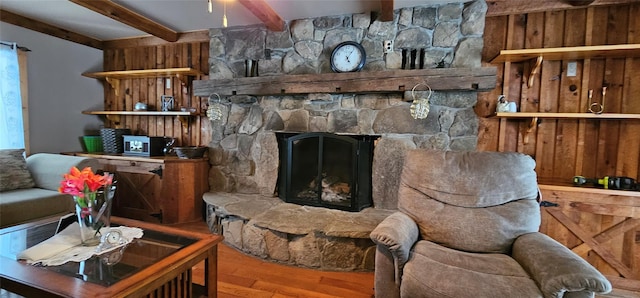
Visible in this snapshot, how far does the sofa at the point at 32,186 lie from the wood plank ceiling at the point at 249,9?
141 cm

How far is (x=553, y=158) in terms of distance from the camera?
240cm

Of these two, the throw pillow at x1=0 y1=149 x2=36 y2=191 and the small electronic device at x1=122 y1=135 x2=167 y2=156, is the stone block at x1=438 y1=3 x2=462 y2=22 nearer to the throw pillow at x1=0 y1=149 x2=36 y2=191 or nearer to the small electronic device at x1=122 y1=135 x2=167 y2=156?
the small electronic device at x1=122 y1=135 x2=167 y2=156

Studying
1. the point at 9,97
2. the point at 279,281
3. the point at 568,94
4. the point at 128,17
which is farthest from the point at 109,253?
the point at 568,94

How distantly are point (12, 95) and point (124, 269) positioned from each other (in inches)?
121

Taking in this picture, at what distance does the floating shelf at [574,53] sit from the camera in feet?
6.61

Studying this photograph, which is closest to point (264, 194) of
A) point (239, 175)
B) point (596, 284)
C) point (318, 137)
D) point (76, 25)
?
point (239, 175)

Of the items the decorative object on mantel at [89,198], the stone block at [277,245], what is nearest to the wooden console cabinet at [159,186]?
the stone block at [277,245]

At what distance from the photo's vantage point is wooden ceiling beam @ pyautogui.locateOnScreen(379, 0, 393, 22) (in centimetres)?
229

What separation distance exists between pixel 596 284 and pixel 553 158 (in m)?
1.64

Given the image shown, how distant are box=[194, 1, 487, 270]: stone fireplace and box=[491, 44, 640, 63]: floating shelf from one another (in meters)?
0.27

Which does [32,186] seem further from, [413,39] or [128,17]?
[413,39]

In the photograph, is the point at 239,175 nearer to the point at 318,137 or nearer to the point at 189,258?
the point at 318,137

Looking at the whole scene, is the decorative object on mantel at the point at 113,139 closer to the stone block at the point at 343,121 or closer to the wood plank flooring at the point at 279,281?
the wood plank flooring at the point at 279,281

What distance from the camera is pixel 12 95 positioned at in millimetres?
2914
